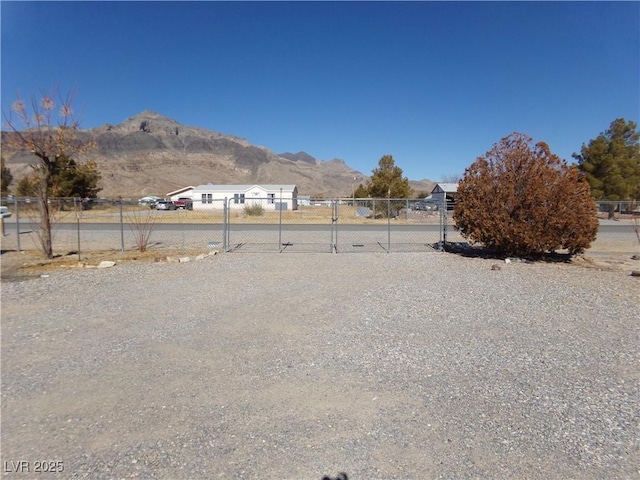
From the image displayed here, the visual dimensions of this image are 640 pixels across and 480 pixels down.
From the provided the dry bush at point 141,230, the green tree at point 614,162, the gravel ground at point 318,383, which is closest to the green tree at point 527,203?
the gravel ground at point 318,383

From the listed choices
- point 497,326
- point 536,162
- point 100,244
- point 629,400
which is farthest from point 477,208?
point 100,244

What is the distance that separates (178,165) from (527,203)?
133563 mm

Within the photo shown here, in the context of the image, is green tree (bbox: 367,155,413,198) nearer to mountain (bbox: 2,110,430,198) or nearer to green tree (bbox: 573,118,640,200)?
green tree (bbox: 573,118,640,200)

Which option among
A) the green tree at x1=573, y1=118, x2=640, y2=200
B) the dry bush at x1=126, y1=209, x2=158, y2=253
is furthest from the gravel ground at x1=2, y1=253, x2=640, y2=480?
the green tree at x1=573, y1=118, x2=640, y2=200

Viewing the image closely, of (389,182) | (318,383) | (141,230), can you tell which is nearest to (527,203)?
(318,383)

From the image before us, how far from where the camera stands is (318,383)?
432 cm

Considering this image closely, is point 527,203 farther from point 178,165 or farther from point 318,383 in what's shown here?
point 178,165

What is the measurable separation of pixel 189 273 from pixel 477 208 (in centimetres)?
916

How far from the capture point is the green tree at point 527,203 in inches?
488

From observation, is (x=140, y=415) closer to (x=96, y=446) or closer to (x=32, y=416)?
(x=96, y=446)

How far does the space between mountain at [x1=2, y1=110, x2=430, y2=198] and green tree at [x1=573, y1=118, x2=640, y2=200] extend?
66255 millimetres

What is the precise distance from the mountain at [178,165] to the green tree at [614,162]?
217 feet

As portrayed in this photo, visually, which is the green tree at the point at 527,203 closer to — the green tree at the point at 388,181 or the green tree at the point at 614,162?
the green tree at the point at 388,181

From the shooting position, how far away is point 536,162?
506 inches
